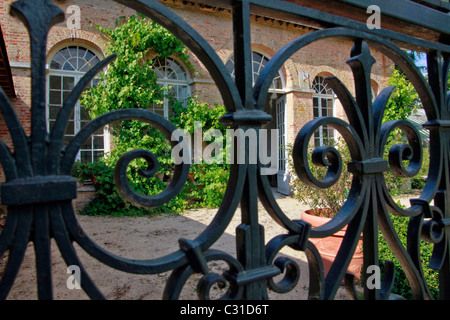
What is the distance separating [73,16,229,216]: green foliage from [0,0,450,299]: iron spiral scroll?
629 centimetres

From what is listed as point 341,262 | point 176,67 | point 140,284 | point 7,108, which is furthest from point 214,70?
point 176,67

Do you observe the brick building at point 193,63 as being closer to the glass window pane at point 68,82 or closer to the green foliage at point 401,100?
the glass window pane at point 68,82

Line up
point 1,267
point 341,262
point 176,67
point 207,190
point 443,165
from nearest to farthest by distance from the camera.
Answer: point 341,262, point 443,165, point 1,267, point 207,190, point 176,67

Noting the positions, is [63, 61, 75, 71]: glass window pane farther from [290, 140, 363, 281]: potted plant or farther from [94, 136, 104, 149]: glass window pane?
[290, 140, 363, 281]: potted plant

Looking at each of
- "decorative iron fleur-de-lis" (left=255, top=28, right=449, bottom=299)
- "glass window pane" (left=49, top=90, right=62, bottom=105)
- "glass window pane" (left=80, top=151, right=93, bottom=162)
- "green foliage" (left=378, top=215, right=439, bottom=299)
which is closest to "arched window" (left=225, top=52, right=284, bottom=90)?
"glass window pane" (left=80, top=151, right=93, bottom=162)

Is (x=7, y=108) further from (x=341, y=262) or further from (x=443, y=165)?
(x=443, y=165)

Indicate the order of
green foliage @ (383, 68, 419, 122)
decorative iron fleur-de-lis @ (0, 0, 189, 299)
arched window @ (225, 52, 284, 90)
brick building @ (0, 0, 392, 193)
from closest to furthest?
decorative iron fleur-de-lis @ (0, 0, 189, 299) → brick building @ (0, 0, 392, 193) → arched window @ (225, 52, 284, 90) → green foliage @ (383, 68, 419, 122)

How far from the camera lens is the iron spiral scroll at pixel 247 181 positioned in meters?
0.53

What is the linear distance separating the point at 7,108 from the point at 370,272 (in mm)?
935

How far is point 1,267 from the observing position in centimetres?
342

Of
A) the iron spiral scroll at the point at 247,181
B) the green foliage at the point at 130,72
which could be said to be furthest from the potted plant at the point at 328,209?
the green foliage at the point at 130,72

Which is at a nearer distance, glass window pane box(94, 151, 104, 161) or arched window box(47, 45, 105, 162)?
arched window box(47, 45, 105, 162)

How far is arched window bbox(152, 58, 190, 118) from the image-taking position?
26.9 feet

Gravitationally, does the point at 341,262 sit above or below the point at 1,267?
above
